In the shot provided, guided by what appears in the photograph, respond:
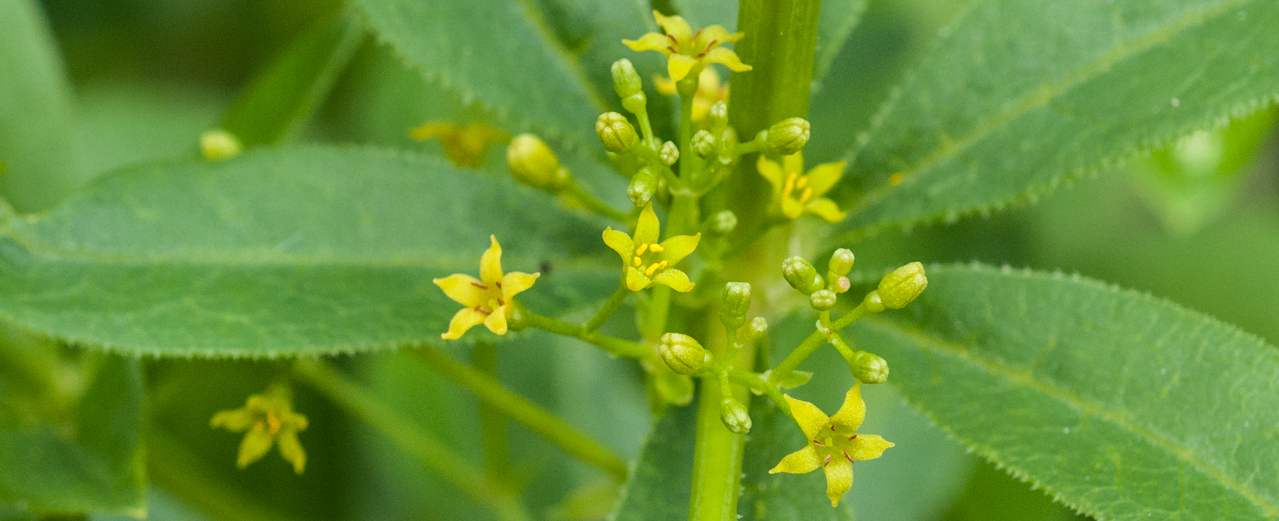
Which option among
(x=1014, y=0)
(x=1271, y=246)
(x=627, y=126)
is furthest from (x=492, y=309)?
(x=1271, y=246)

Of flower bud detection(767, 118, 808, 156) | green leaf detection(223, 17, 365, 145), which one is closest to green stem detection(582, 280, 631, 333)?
flower bud detection(767, 118, 808, 156)

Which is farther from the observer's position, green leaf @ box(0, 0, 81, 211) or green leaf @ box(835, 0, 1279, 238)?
green leaf @ box(0, 0, 81, 211)

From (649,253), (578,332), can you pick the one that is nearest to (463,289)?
(578,332)

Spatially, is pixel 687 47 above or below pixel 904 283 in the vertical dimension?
above

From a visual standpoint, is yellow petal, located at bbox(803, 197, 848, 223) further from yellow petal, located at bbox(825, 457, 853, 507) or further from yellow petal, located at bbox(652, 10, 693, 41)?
yellow petal, located at bbox(825, 457, 853, 507)

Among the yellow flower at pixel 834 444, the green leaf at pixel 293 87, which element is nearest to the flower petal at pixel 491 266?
the yellow flower at pixel 834 444

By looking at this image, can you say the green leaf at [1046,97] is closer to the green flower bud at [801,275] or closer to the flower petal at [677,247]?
the green flower bud at [801,275]

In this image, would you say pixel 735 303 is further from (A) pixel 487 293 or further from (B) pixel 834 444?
(A) pixel 487 293
